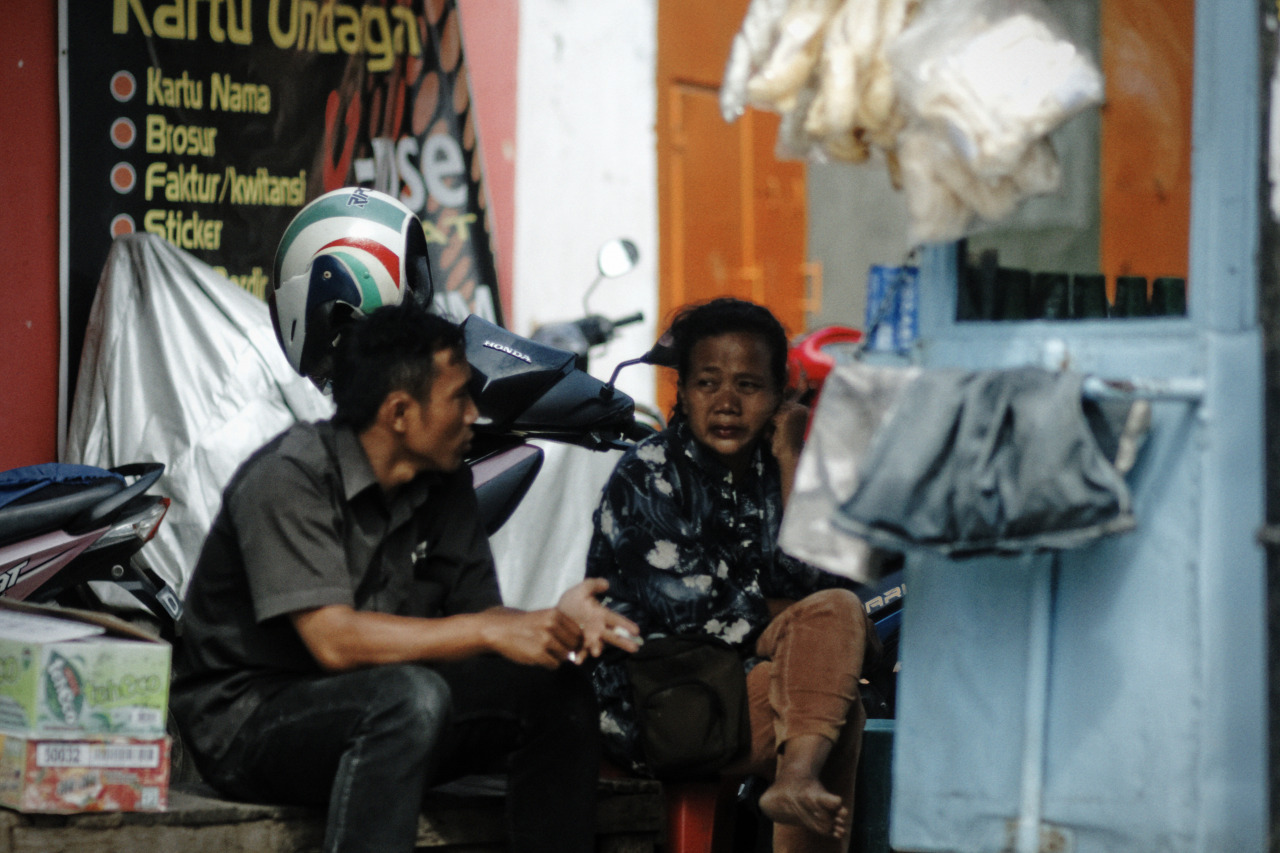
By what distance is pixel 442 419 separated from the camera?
9.77 ft

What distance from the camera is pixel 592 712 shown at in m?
3.06

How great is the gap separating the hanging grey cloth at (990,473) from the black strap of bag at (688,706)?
33.4 inches

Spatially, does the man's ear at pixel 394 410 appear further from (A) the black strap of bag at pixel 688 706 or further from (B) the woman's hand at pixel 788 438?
(B) the woman's hand at pixel 788 438

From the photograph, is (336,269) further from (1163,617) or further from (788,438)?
(1163,617)

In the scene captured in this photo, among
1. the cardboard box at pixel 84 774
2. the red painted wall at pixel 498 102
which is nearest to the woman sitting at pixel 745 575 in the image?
the cardboard box at pixel 84 774

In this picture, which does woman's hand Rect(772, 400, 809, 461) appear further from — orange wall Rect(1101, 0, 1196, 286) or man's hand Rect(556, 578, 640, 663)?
orange wall Rect(1101, 0, 1196, 286)

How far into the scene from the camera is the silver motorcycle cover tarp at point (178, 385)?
4926 mm

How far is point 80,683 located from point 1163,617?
1822 mm

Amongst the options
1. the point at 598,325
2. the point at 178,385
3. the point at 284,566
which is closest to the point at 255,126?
the point at 178,385

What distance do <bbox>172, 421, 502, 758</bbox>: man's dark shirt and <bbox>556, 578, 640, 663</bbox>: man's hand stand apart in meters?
0.35

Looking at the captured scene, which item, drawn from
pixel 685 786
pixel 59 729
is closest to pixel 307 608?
pixel 59 729

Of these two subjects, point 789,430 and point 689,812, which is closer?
point 689,812

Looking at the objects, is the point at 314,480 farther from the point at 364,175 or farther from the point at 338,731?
the point at 364,175

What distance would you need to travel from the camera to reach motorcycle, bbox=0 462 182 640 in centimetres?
378
